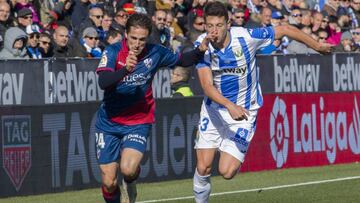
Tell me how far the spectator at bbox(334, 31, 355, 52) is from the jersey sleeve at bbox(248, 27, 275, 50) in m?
11.7

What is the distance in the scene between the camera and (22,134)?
51.7 ft

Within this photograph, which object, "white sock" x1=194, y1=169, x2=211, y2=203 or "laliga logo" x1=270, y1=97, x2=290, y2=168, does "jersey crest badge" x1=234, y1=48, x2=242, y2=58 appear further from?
"laliga logo" x1=270, y1=97, x2=290, y2=168

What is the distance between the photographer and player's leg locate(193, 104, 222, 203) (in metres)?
12.5

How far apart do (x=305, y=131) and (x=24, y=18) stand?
18.1ft

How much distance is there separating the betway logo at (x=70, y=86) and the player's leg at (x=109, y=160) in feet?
15.0

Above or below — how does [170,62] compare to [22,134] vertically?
above

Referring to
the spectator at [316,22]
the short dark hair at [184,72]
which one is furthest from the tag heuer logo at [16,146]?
the spectator at [316,22]

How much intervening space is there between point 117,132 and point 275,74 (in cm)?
910

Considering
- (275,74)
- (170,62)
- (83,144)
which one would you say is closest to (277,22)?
(275,74)

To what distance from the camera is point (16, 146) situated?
51.3 ft

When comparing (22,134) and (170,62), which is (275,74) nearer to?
(22,134)

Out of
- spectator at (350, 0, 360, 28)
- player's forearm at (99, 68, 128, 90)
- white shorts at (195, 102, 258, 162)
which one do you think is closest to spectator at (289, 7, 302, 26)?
spectator at (350, 0, 360, 28)

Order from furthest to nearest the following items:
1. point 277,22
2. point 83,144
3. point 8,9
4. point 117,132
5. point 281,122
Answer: point 277,22
point 281,122
point 8,9
point 83,144
point 117,132

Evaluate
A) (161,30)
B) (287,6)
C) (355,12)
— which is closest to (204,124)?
(161,30)
